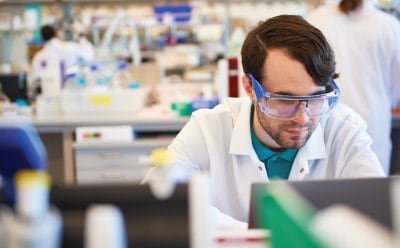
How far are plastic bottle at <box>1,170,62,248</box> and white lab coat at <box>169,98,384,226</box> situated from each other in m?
0.97

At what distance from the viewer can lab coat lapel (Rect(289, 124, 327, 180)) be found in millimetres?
1576

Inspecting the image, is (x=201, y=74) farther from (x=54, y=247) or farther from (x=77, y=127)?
(x=54, y=247)

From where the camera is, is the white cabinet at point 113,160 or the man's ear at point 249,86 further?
the white cabinet at point 113,160

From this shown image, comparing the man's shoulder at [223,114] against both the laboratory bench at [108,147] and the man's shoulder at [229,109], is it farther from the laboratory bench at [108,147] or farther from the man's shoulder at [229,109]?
the laboratory bench at [108,147]

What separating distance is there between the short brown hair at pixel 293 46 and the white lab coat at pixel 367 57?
143cm

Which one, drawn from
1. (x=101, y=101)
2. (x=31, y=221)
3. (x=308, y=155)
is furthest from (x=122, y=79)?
(x=31, y=221)

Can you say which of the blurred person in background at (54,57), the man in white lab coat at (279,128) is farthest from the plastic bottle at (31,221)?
the blurred person in background at (54,57)

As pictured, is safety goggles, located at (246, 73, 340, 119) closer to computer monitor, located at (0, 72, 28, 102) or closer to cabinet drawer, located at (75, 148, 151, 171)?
cabinet drawer, located at (75, 148, 151, 171)

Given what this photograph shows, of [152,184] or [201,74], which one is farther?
[201,74]

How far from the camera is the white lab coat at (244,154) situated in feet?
5.23

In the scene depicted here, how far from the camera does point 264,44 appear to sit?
159 cm

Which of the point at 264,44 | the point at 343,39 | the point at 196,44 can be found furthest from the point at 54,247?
the point at 196,44

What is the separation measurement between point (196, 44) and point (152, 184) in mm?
7519

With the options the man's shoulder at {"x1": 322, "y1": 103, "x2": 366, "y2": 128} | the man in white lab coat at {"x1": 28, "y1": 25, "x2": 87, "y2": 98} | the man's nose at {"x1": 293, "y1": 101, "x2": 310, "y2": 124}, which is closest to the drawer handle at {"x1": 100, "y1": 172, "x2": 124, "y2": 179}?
the man in white lab coat at {"x1": 28, "y1": 25, "x2": 87, "y2": 98}
